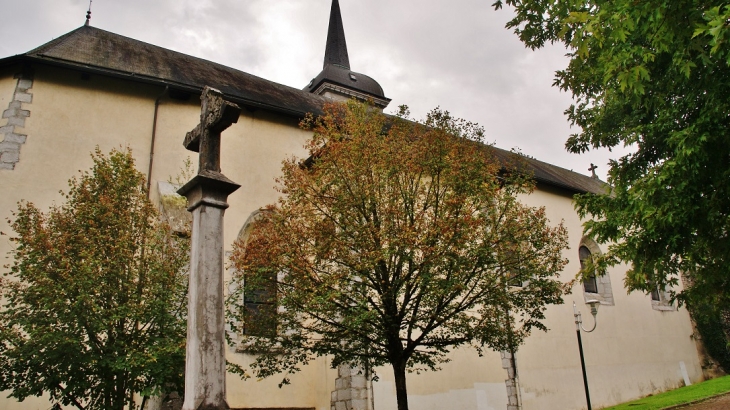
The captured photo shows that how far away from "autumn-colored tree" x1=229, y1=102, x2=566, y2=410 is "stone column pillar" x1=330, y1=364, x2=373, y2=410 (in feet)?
5.03

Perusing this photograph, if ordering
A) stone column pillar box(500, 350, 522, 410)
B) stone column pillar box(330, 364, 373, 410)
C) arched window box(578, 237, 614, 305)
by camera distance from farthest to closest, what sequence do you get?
arched window box(578, 237, 614, 305)
stone column pillar box(500, 350, 522, 410)
stone column pillar box(330, 364, 373, 410)

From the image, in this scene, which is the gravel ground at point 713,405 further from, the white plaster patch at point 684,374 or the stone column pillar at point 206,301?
the stone column pillar at point 206,301

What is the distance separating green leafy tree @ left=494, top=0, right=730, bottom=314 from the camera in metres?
5.88

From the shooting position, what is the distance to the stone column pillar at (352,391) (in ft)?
35.9

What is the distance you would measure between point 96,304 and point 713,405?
1292 cm

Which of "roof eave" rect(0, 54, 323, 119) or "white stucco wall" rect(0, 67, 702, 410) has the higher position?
"roof eave" rect(0, 54, 323, 119)

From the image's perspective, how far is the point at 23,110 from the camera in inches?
419

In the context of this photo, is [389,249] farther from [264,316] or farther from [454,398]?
[454,398]

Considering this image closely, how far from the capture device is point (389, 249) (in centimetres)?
841

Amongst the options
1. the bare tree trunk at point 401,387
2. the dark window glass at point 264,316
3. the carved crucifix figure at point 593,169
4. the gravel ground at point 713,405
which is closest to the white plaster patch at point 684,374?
the gravel ground at point 713,405

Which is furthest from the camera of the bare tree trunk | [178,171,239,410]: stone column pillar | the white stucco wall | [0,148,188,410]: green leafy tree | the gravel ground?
the gravel ground

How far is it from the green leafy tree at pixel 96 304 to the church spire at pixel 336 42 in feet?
61.7

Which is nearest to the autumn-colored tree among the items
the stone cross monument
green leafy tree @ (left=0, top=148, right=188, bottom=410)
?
green leafy tree @ (left=0, top=148, right=188, bottom=410)

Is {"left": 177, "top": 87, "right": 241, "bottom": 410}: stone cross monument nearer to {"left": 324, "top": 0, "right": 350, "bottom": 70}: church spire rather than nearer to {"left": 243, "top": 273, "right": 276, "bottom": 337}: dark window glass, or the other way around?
{"left": 243, "top": 273, "right": 276, "bottom": 337}: dark window glass
